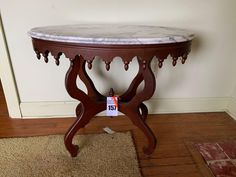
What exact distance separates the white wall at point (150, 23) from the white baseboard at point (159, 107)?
3 cm

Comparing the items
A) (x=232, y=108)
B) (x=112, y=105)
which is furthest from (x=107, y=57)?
(x=232, y=108)

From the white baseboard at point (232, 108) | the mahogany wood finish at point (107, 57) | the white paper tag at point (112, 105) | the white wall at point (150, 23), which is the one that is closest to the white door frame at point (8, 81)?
the white wall at point (150, 23)

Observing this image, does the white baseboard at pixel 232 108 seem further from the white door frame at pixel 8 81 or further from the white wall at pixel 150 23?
the white door frame at pixel 8 81

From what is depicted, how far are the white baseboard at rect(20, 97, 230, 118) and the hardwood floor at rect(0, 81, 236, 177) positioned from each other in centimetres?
4

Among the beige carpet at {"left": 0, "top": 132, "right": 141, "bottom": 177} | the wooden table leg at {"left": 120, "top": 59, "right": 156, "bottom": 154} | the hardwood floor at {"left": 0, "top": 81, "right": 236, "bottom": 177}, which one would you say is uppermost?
the wooden table leg at {"left": 120, "top": 59, "right": 156, "bottom": 154}

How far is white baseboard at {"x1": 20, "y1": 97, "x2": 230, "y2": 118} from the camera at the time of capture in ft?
4.89

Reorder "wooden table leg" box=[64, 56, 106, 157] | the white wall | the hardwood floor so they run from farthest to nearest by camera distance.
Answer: the white wall < the hardwood floor < "wooden table leg" box=[64, 56, 106, 157]

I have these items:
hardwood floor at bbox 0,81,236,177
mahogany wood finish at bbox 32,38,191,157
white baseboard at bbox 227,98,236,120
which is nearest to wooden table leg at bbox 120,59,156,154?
mahogany wood finish at bbox 32,38,191,157

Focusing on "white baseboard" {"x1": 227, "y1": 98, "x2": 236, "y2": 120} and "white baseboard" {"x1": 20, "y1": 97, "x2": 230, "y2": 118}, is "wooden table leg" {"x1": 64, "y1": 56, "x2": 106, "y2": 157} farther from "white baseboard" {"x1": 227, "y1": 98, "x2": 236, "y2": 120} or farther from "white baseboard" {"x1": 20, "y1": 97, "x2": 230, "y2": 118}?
"white baseboard" {"x1": 227, "y1": 98, "x2": 236, "y2": 120}

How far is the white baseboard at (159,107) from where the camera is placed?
4.89 feet

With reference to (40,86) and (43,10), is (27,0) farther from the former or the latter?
(40,86)

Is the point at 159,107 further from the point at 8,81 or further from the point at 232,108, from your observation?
the point at 8,81

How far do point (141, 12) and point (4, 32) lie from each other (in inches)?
33.4

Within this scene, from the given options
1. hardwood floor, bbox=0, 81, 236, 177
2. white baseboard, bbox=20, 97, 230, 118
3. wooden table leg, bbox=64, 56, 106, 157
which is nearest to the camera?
wooden table leg, bbox=64, 56, 106, 157
